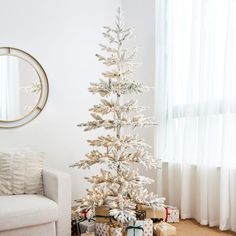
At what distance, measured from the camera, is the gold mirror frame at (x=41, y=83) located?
3100mm

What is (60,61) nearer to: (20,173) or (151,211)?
(20,173)

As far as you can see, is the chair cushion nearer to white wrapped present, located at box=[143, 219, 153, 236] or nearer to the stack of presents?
the stack of presents

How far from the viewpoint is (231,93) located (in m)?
2.71

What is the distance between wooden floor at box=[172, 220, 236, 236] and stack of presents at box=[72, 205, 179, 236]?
0.54ft

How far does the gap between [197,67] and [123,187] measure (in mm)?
1388

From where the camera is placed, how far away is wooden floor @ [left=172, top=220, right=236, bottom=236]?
2686mm

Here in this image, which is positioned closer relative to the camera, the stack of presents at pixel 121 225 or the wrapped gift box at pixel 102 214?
the stack of presents at pixel 121 225

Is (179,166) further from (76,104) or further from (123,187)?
(76,104)

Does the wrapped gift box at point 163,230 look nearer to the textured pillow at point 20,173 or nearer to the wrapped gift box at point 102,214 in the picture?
the wrapped gift box at point 102,214

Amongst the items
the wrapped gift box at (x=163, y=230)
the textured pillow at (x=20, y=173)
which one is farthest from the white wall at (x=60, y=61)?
the wrapped gift box at (x=163, y=230)

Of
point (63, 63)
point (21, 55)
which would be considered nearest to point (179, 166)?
point (63, 63)

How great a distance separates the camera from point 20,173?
271cm

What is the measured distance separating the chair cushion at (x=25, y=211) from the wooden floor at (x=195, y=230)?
3.77ft

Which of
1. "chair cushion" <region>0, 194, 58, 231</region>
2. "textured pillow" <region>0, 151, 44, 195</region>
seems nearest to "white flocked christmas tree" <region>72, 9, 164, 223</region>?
"chair cushion" <region>0, 194, 58, 231</region>
